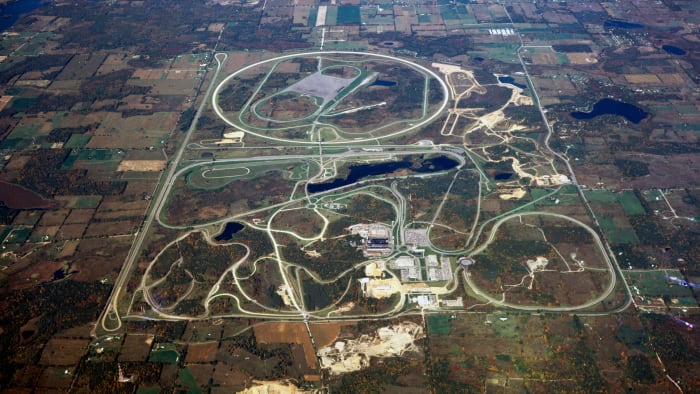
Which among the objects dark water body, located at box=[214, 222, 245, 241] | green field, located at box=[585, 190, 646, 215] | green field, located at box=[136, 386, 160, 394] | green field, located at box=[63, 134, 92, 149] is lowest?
green field, located at box=[136, 386, 160, 394]

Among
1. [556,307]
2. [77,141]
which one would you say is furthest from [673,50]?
[77,141]

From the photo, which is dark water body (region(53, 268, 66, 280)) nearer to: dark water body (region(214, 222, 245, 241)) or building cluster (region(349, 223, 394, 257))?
dark water body (region(214, 222, 245, 241))

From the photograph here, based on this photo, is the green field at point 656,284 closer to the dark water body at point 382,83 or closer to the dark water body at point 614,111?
the dark water body at point 614,111

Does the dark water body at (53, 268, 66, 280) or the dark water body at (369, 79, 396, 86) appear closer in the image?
the dark water body at (53, 268, 66, 280)

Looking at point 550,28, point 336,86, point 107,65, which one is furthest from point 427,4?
point 107,65

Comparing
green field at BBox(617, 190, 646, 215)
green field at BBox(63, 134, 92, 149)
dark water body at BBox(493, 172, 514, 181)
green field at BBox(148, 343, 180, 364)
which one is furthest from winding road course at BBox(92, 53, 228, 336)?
green field at BBox(617, 190, 646, 215)

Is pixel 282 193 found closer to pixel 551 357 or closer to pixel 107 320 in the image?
pixel 107 320

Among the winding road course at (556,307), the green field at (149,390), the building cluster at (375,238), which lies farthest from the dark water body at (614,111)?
the green field at (149,390)
